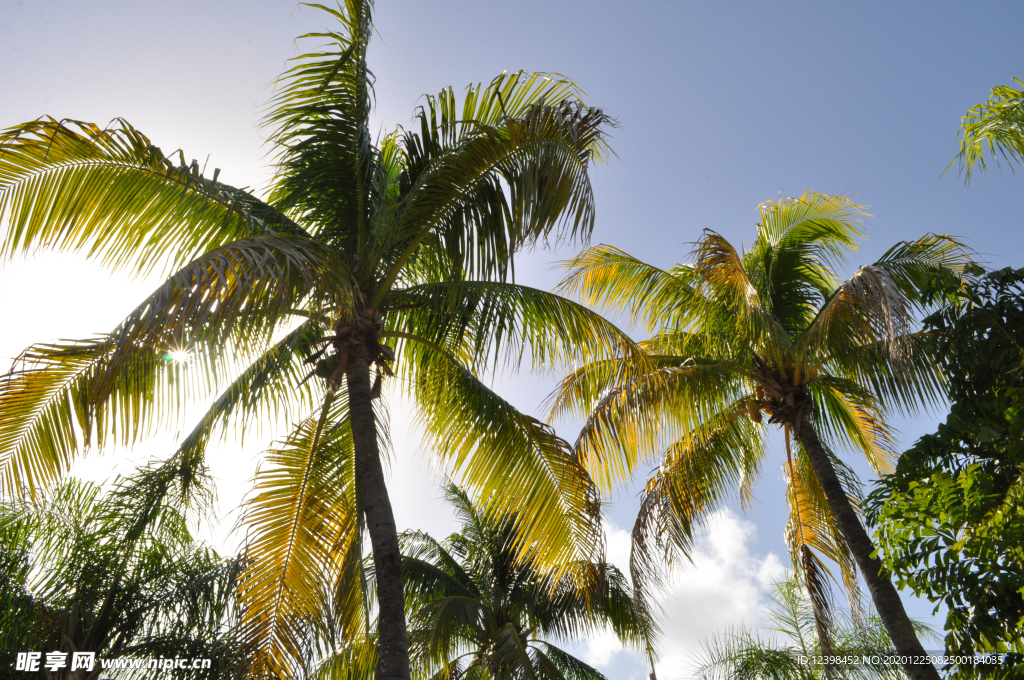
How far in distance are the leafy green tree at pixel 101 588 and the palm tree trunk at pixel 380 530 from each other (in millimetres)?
4158

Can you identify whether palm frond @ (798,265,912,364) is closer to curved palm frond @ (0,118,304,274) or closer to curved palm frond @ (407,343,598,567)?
curved palm frond @ (407,343,598,567)

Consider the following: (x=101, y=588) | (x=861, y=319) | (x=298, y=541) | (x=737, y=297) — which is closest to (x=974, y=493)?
(x=861, y=319)

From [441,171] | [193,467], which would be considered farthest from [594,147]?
[193,467]

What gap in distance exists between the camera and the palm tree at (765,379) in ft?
27.9

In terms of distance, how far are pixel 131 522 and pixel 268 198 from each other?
13.3 ft

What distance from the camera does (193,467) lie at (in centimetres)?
785

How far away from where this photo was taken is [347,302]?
5.62m

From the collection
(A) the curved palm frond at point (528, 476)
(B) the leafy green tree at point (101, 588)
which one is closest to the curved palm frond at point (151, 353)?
(A) the curved palm frond at point (528, 476)

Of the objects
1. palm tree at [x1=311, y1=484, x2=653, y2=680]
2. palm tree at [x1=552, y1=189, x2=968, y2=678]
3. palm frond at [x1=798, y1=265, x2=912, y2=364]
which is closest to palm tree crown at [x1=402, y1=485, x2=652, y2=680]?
palm tree at [x1=311, y1=484, x2=653, y2=680]

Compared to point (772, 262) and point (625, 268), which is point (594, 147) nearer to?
point (625, 268)

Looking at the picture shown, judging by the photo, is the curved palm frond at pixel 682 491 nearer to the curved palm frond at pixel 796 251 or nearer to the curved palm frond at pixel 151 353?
the curved palm frond at pixel 796 251

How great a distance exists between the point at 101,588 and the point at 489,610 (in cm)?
708

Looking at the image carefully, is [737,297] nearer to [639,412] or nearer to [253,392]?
[639,412]

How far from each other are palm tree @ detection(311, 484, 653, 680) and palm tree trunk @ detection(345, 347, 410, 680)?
5.19 meters
